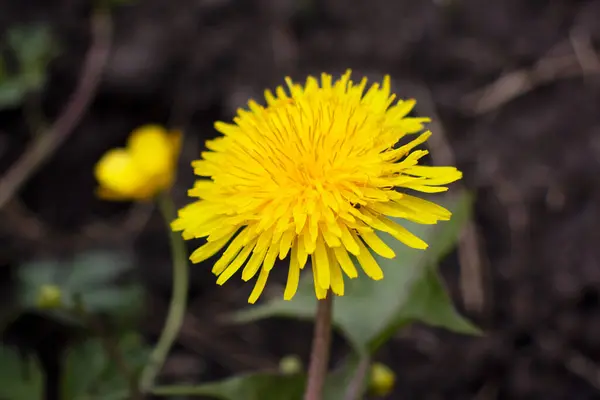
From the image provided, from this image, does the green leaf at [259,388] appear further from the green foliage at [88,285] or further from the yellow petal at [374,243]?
the green foliage at [88,285]

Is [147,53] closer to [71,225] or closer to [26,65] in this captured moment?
[26,65]

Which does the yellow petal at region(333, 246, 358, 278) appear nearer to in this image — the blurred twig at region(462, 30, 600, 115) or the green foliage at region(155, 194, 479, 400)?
the green foliage at region(155, 194, 479, 400)

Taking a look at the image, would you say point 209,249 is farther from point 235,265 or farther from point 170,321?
point 170,321

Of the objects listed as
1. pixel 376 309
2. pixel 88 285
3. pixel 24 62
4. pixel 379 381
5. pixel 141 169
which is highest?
pixel 24 62

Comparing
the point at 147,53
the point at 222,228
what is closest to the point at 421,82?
the point at 147,53

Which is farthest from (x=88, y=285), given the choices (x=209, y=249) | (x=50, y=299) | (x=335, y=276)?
(x=335, y=276)

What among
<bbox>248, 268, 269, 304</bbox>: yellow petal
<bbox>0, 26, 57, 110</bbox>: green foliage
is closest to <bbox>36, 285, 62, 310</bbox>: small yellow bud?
<bbox>248, 268, 269, 304</bbox>: yellow petal
